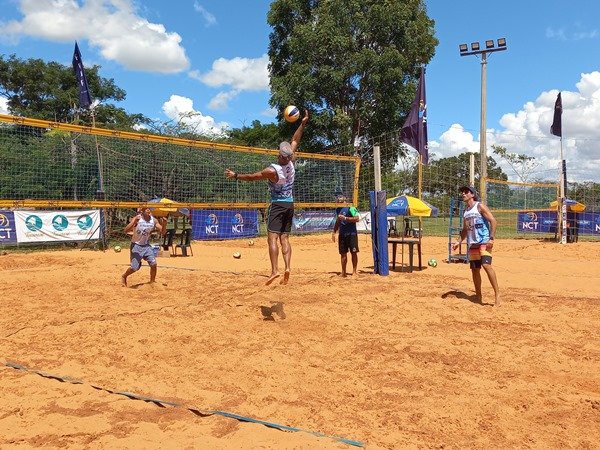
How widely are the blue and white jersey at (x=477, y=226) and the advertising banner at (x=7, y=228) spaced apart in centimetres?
1279

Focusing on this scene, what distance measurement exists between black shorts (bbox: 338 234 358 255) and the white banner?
9524mm

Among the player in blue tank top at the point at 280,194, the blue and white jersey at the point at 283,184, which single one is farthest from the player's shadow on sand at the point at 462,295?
the blue and white jersey at the point at 283,184

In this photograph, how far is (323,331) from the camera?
6.28 m

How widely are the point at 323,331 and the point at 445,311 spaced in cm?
198

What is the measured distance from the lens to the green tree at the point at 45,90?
36781 millimetres

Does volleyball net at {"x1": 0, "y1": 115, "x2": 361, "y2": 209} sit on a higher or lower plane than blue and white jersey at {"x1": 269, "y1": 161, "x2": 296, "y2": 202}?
higher

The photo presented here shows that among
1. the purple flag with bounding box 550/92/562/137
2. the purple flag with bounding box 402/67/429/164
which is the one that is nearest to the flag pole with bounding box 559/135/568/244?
the purple flag with bounding box 550/92/562/137

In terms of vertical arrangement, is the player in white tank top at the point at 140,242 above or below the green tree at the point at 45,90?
below

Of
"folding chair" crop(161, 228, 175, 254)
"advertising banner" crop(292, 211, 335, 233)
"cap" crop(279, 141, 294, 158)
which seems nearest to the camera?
"cap" crop(279, 141, 294, 158)

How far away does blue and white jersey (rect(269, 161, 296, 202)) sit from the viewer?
643 cm

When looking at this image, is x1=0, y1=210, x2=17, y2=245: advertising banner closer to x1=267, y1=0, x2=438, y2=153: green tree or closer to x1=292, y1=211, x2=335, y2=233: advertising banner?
x1=292, y1=211, x2=335, y2=233: advertising banner

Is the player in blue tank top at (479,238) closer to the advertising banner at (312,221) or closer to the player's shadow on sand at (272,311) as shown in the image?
the player's shadow on sand at (272,311)

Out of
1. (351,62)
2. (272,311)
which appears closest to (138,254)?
(272,311)

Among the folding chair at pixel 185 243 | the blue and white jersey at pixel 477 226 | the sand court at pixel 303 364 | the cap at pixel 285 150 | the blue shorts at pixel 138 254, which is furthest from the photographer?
the folding chair at pixel 185 243
